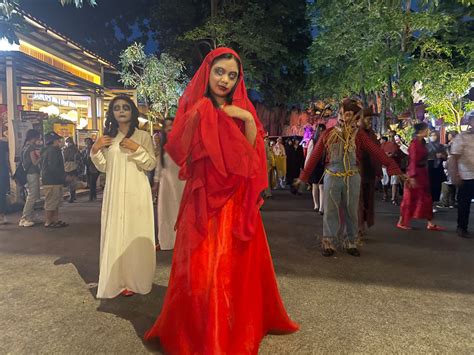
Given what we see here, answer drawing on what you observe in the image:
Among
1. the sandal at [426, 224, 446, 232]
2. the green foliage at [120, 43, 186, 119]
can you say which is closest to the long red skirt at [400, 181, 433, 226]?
the sandal at [426, 224, 446, 232]

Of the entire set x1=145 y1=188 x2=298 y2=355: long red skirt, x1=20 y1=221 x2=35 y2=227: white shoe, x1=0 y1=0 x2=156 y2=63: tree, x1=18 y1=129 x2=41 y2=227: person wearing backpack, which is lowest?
x1=20 y1=221 x2=35 y2=227: white shoe

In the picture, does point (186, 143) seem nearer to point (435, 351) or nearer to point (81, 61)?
point (435, 351)

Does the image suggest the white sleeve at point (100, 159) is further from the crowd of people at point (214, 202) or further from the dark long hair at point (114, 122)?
the dark long hair at point (114, 122)

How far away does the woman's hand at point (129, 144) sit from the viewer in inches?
150

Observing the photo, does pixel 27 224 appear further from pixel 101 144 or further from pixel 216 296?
pixel 216 296

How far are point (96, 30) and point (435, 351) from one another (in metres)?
37.6

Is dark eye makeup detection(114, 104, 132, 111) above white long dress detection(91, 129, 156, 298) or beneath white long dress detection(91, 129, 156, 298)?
above

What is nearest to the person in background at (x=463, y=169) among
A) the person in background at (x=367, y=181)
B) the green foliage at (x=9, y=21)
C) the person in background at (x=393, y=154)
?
the person in background at (x=367, y=181)

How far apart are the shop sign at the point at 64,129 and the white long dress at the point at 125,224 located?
10.9 metres

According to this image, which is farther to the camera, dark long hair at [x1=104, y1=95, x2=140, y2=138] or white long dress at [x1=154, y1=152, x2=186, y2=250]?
white long dress at [x1=154, y1=152, x2=186, y2=250]

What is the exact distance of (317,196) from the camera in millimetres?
9812

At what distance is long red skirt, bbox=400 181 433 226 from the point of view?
7464 mm

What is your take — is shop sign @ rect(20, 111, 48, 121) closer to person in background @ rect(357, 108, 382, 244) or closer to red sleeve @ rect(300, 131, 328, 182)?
red sleeve @ rect(300, 131, 328, 182)

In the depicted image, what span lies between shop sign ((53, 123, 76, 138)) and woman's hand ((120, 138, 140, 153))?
11.0 meters
